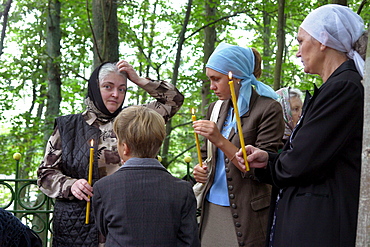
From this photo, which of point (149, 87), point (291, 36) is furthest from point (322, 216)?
point (291, 36)

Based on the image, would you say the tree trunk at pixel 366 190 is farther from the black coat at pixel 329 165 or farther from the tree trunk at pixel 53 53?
the tree trunk at pixel 53 53

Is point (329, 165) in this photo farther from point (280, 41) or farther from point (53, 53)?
point (53, 53)

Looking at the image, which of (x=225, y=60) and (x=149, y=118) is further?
(x=225, y=60)

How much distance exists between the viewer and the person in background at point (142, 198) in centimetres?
201

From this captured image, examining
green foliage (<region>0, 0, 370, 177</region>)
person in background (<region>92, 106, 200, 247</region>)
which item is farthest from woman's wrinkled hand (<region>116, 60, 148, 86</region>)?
green foliage (<region>0, 0, 370, 177</region>)

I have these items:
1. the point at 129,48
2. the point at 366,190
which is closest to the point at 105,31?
the point at 366,190

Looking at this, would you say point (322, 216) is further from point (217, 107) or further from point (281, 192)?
point (217, 107)

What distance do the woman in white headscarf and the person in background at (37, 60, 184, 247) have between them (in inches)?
46.6

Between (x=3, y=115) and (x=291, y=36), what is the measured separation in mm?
8228

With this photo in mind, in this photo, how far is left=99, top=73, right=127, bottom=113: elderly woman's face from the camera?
113 inches

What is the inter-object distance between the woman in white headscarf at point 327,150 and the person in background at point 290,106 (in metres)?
1.57

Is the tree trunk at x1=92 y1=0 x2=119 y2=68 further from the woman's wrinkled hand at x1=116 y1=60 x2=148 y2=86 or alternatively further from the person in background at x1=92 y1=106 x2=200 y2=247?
the person in background at x1=92 y1=106 x2=200 y2=247

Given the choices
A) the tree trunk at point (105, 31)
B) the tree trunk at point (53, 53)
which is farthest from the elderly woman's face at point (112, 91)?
the tree trunk at point (53, 53)

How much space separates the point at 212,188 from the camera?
2.69m
